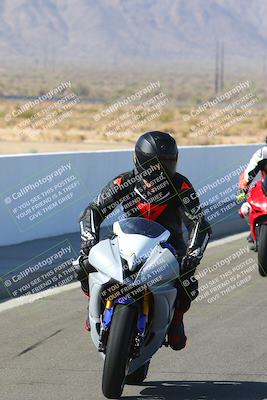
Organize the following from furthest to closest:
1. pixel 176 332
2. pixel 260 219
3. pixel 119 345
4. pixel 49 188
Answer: pixel 49 188
pixel 260 219
pixel 176 332
pixel 119 345

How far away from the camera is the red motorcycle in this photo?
489 inches

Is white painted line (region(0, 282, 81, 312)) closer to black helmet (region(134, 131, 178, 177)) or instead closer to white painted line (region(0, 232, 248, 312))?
white painted line (region(0, 232, 248, 312))

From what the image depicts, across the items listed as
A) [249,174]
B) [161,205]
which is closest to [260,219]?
[249,174]

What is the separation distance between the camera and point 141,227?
6980 mm

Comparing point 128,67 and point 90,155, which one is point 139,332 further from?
point 128,67

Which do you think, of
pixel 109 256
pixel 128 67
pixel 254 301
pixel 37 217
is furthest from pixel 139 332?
pixel 128 67

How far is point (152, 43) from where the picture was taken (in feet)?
642

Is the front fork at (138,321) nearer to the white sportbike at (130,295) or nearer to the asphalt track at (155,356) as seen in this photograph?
the white sportbike at (130,295)

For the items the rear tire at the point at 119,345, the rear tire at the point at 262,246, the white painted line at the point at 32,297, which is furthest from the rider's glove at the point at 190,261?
the rear tire at the point at 262,246

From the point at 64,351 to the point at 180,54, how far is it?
187m

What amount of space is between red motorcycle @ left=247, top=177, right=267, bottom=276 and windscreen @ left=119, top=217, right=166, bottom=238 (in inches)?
216

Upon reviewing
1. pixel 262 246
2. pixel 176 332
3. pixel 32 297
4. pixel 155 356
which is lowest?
pixel 262 246

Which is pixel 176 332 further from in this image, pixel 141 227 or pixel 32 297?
pixel 32 297

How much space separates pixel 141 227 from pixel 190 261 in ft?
1.29
